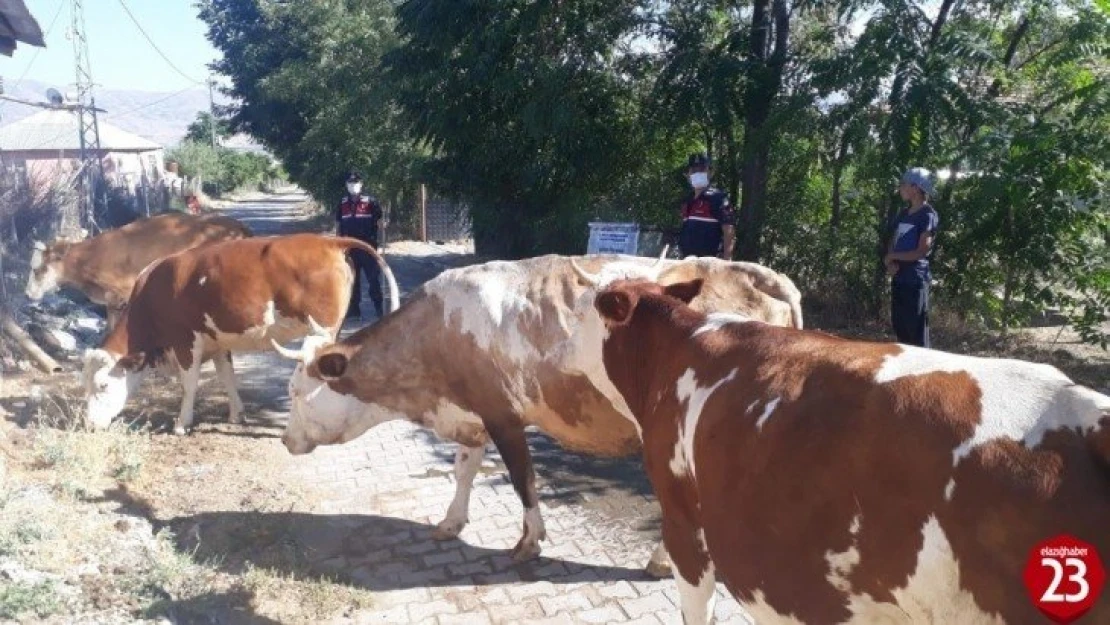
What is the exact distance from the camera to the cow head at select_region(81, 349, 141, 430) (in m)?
6.61

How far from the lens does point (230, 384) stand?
7348 millimetres

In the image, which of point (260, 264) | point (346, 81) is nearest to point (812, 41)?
point (260, 264)

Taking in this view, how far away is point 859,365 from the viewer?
2.19 metres

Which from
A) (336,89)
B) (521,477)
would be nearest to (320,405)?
(521,477)

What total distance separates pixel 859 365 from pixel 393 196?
68.3 feet

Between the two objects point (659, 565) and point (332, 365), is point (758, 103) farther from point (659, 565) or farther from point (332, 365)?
point (659, 565)

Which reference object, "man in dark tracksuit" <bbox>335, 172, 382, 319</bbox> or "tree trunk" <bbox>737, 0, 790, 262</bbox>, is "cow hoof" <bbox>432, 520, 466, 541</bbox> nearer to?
"man in dark tracksuit" <bbox>335, 172, 382, 319</bbox>

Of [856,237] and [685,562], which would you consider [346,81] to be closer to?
[856,237]

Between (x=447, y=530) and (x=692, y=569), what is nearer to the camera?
(x=692, y=569)

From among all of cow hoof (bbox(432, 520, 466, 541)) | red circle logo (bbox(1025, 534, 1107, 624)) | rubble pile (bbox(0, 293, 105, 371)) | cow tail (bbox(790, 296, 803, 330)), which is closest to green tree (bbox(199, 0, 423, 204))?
rubble pile (bbox(0, 293, 105, 371))

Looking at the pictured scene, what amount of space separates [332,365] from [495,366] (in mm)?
1049

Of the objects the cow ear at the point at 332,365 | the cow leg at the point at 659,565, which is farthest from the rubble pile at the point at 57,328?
the cow leg at the point at 659,565

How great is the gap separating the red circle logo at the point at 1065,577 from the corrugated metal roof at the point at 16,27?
298 inches

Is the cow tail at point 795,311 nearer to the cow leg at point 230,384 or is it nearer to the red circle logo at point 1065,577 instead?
the red circle logo at point 1065,577
